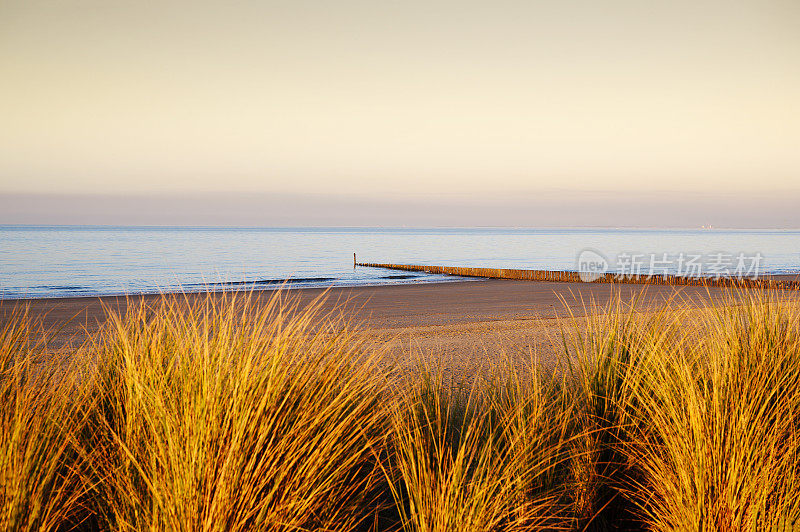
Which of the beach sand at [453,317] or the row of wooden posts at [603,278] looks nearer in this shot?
the beach sand at [453,317]

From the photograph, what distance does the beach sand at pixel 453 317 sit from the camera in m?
7.52

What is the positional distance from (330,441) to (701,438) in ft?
5.73

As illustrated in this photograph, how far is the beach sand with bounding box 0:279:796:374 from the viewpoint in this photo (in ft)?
24.7

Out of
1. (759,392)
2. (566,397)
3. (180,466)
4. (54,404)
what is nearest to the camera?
(180,466)

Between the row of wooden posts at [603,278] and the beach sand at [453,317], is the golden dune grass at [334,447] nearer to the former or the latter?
the beach sand at [453,317]

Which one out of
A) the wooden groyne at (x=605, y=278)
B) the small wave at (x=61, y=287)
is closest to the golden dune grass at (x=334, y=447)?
the wooden groyne at (x=605, y=278)

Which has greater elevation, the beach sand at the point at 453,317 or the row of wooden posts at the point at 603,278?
the row of wooden posts at the point at 603,278

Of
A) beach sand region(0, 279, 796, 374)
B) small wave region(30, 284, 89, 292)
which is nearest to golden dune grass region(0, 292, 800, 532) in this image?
beach sand region(0, 279, 796, 374)

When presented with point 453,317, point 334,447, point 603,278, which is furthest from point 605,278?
point 334,447

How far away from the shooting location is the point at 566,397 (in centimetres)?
346

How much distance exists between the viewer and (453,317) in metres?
12.3

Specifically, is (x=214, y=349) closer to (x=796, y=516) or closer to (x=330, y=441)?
(x=330, y=441)

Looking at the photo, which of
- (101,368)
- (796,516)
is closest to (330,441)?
(101,368)

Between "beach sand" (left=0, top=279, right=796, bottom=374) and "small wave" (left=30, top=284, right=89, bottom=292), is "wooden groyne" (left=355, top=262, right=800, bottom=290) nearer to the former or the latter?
"beach sand" (left=0, top=279, right=796, bottom=374)
